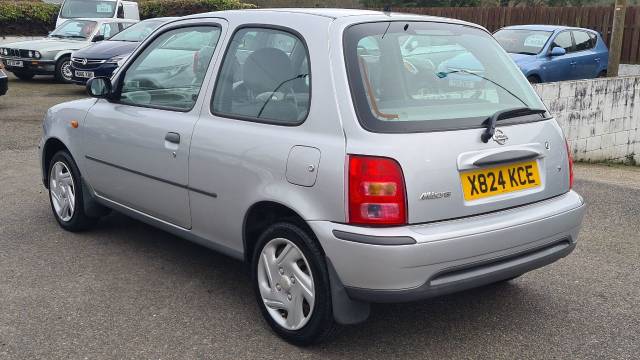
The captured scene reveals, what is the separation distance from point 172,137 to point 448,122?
171cm

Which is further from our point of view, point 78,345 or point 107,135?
point 107,135

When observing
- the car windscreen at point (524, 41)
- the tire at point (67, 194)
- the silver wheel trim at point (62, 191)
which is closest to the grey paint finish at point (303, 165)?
the tire at point (67, 194)

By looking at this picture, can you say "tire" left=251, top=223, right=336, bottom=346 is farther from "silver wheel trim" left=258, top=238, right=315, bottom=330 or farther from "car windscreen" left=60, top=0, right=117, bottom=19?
"car windscreen" left=60, top=0, right=117, bottom=19

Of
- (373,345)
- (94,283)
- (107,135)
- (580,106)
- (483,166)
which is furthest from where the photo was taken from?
(580,106)

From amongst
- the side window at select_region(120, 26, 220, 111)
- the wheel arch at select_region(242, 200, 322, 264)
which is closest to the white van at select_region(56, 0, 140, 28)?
the side window at select_region(120, 26, 220, 111)

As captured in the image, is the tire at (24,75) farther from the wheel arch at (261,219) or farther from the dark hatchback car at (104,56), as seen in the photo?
the wheel arch at (261,219)

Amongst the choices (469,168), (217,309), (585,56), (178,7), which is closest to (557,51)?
(585,56)

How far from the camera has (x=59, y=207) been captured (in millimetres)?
5539

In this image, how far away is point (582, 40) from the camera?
14.0 metres

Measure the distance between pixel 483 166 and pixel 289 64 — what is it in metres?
1.15

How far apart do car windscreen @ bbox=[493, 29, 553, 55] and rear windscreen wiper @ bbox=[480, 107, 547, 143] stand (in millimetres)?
9222

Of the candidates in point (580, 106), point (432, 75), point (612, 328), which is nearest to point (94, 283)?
point (432, 75)

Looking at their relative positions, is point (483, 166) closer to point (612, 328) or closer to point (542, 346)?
point (542, 346)

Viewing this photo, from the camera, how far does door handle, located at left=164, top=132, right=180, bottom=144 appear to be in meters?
4.16
